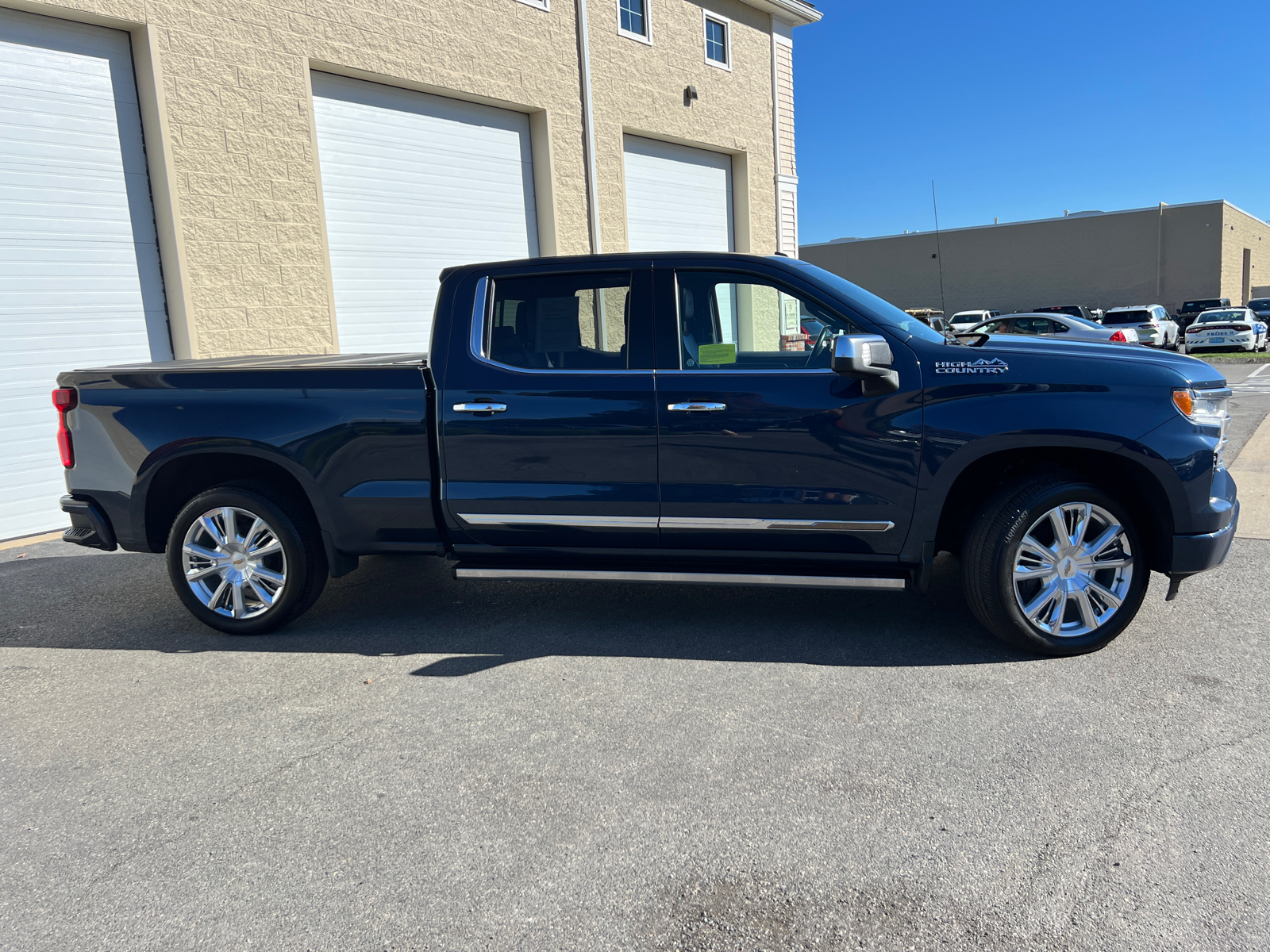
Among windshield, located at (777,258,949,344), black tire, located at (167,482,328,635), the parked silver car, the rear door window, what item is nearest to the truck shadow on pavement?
black tire, located at (167,482,328,635)

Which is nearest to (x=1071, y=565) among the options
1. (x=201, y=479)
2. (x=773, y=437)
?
(x=773, y=437)

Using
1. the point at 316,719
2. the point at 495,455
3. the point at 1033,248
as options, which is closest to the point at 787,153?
the point at 495,455

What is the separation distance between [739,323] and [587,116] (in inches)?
352

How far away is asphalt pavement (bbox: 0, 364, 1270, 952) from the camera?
8.28ft

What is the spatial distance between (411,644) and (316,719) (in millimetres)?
932

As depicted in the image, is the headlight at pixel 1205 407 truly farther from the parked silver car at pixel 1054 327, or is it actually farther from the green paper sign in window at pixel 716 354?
the parked silver car at pixel 1054 327

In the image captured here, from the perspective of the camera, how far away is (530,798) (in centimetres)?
316

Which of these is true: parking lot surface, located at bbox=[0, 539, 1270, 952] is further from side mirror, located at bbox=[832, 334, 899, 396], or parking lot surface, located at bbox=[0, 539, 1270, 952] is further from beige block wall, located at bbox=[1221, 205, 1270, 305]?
beige block wall, located at bbox=[1221, 205, 1270, 305]

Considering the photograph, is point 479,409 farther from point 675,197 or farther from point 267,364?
point 675,197

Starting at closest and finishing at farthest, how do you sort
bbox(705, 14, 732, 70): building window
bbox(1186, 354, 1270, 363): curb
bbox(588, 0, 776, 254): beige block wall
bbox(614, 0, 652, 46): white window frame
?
bbox(588, 0, 776, 254): beige block wall → bbox(614, 0, 652, 46): white window frame → bbox(705, 14, 732, 70): building window → bbox(1186, 354, 1270, 363): curb

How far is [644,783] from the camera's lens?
324cm

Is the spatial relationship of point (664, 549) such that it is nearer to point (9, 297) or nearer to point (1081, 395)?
point (1081, 395)

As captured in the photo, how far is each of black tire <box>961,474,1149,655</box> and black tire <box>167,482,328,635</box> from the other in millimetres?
3399

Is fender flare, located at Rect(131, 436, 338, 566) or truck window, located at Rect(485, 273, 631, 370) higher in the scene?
truck window, located at Rect(485, 273, 631, 370)
